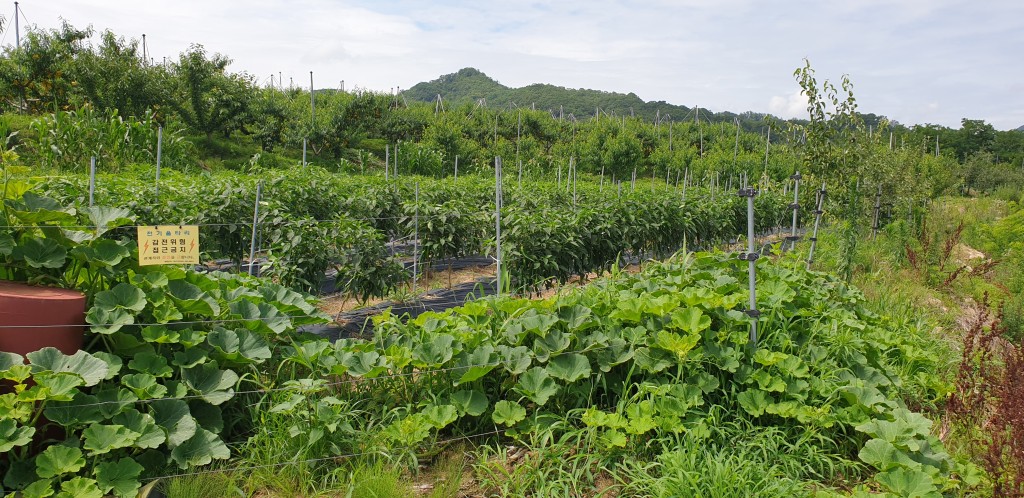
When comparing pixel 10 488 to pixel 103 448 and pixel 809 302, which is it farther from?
pixel 809 302

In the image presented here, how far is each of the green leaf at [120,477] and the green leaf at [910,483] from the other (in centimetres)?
298

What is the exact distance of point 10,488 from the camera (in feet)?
8.19

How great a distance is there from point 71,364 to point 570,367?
7.21ft

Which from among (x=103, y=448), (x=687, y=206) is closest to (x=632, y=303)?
(x=103, y=448)

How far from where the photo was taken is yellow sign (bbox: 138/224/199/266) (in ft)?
10.0

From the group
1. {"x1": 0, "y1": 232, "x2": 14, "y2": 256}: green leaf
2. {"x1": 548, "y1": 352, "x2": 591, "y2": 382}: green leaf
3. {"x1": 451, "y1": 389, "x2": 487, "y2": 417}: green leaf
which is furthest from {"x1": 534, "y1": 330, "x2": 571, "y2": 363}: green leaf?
{"x1": 0, "y1": 232, "x2": 14, "y2": 256}: green leaf

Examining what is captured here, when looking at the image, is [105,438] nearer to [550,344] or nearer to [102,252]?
[102,252]

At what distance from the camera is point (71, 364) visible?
2.66 m

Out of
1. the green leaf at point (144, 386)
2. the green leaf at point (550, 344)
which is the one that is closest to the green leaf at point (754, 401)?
the green leaf at point (550, 344)

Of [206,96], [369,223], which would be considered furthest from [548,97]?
[369,223]

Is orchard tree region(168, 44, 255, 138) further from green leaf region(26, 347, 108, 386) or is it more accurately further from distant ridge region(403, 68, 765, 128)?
distant ridge region(403, 68, 765, 128)

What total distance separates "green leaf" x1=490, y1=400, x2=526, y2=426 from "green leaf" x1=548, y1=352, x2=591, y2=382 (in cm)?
25

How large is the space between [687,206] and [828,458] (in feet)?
22.1

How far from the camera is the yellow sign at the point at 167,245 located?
3.05 metres
